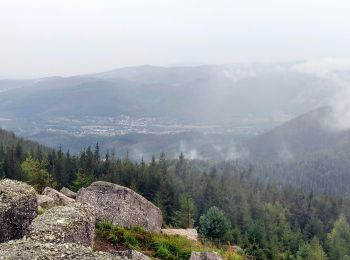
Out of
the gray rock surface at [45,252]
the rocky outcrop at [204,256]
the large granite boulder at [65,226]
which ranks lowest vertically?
the rocky outcrop at [204,256]

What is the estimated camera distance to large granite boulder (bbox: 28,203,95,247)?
1900 centimetres

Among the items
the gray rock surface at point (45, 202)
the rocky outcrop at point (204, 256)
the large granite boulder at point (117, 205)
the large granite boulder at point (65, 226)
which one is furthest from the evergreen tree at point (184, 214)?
the large granite boulder at point (65, 226)

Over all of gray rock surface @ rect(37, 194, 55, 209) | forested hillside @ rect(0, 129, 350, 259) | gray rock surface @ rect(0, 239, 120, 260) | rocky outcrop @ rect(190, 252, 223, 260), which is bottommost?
forested hillside @ rect(0, 129, 350, 259)

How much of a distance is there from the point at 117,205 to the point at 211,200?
96.6 metres

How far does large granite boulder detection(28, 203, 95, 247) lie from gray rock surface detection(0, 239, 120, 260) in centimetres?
270

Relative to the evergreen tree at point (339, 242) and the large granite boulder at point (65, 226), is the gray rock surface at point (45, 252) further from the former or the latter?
the evergreen tree at point (339, 242)

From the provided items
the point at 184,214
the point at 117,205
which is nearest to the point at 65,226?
the point at 117,205

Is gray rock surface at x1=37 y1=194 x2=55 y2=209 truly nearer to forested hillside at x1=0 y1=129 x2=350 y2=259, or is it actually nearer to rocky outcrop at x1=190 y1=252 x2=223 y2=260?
rocky outcrop at x1=190 y1=252 x2=223 y2=260

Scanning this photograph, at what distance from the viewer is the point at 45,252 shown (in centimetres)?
1498

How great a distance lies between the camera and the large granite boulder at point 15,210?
21828 mm

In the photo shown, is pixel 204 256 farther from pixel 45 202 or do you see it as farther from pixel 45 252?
pixel 45 202

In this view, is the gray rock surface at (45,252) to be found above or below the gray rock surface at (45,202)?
above

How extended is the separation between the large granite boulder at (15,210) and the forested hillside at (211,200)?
4961cm

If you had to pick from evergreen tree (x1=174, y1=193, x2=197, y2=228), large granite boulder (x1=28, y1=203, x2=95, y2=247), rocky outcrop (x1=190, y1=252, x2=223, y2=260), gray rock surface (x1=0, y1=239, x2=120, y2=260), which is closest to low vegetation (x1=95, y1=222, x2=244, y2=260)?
rocky outcrop (x1=190, y1=252, x2=223, y2=260)
